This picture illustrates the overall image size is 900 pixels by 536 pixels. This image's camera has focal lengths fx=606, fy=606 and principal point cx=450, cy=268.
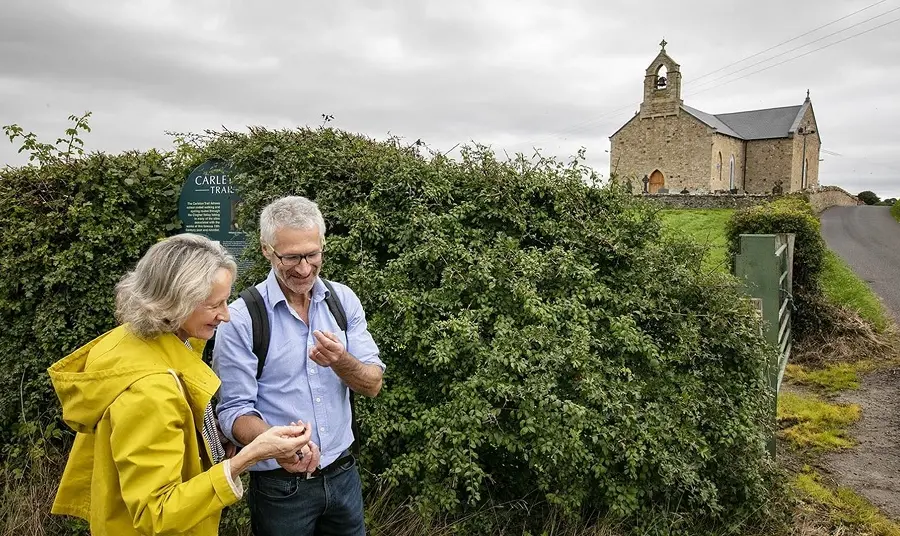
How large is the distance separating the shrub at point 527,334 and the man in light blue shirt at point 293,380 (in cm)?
104

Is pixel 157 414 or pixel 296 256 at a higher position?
pixel 296 256

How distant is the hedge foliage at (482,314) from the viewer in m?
3.75

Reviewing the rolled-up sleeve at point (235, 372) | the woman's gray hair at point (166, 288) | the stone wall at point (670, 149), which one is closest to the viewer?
the woman's gray hair at point (166, 288)

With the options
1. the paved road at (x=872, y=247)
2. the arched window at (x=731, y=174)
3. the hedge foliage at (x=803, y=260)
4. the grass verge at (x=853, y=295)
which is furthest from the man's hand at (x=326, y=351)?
the arched window at (x=731, y=174)

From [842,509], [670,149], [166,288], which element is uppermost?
[670,149]

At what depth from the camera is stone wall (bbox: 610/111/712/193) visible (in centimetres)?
4053

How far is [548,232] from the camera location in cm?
→ 479

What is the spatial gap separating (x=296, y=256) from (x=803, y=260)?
10.1 m

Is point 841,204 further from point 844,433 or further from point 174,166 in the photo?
point 174,166

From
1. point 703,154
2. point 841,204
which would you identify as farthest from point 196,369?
point 841,204

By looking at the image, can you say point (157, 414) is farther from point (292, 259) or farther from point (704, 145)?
point (704, 145)

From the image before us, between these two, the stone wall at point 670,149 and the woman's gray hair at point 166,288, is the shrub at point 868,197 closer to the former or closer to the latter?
the stone wall at point 670,149

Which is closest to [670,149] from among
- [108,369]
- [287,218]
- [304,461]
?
[287,218]

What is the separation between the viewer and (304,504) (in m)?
2.58
